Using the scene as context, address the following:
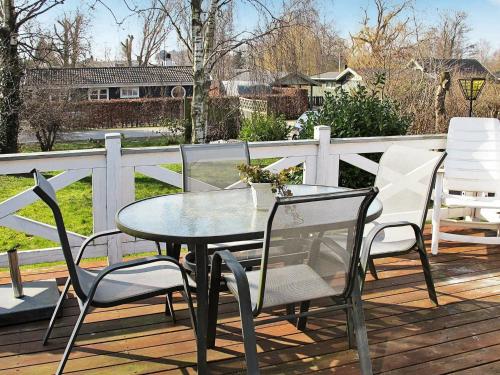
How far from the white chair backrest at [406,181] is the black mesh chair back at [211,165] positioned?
3.08 ft

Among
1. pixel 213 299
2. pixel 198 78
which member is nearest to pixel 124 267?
pixel 213 299

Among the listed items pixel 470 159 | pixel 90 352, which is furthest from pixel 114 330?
pixel 470 159

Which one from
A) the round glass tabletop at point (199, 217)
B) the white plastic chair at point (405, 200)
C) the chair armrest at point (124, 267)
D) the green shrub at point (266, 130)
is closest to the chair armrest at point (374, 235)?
the white plastic chair at point (405, 200)

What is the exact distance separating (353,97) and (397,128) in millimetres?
591

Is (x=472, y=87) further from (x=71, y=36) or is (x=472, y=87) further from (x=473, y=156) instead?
(x=71, y=36)

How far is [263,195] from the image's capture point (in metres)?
2.57

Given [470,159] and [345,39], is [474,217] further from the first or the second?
[345,39]

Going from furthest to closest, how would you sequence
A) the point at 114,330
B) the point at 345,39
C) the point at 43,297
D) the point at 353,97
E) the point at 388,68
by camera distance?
1. the point at 345,39
2. the point at 388,68
3. the point at 353,97
4. the point at 43,297
5. the point at 114,330

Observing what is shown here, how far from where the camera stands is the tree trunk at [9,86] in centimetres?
942

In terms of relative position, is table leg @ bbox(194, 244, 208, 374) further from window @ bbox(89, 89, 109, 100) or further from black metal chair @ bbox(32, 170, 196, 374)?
window @ bbox(89, 89, 109, 100)

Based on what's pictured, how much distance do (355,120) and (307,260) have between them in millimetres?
3493

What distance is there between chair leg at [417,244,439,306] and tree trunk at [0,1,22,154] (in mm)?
8743

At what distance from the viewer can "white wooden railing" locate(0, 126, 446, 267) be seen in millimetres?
3352

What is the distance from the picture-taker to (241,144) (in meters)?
3.44
